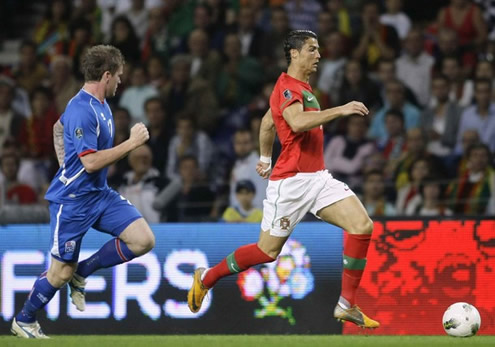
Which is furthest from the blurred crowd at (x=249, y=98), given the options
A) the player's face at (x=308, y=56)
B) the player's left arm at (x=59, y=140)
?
the player's face at (x=308, y=56)

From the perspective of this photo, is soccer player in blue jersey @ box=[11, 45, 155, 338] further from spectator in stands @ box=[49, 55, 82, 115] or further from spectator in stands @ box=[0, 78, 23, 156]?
spectator in stands @ box=[49, 55, 82, 115]

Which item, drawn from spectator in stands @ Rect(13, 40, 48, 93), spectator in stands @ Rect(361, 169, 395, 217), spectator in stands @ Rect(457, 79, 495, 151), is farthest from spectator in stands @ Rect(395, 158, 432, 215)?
spectator in stands @ Rect(13, 40, 48, 93)

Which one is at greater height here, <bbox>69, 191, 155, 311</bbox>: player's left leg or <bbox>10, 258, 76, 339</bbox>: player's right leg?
<bbox>69, 191, 155, 311</bbox>: player's left leg

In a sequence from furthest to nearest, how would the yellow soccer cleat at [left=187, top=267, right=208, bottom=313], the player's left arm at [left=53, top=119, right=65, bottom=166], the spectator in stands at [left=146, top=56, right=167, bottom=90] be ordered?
the spectator in stands at [left=146, top=56, right=167, bottom=90]
the yellow soccer cleat at [left=187, top=267, right=208, bottom=313]
the player's left arm at [left=53, top=119, right=65, bottom=166]

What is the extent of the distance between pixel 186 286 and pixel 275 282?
0.82 meters

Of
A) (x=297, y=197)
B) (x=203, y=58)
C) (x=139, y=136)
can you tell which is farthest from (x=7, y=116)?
(x=297, y=197)

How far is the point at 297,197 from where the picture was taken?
8375 mm

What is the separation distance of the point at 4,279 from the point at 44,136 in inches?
193

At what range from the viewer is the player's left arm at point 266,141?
8.68m

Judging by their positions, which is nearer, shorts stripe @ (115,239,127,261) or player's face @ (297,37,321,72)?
player's face @ (297,37,321,72)

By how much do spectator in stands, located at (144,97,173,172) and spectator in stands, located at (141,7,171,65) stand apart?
1.67 metres

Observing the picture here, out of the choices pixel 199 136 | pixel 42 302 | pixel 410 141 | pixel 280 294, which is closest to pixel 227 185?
pixel 199 136

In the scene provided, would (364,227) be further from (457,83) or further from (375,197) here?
(457,83)

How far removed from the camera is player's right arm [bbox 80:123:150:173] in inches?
318
